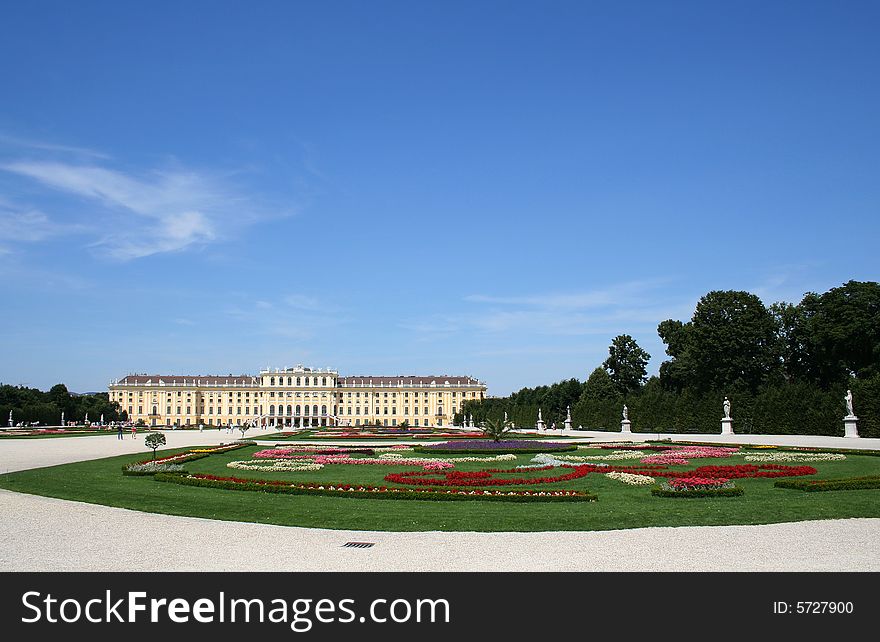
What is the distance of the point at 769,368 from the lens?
48625 mm

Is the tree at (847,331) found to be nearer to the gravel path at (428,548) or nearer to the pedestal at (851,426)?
the pedestal at (851,426)

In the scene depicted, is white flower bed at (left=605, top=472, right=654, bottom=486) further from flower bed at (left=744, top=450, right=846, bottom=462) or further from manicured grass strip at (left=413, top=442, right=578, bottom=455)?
manicured grass strip at (left=413, top=442, right=578, bottom=455)

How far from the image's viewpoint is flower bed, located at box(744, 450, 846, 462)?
21.8 metres

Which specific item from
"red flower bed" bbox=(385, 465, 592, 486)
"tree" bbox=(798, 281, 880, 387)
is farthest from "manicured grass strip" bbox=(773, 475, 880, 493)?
"tree" bbox=(798, 281, 880, 387)

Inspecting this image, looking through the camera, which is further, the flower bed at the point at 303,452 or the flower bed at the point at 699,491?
the flower bed at the point at 303,452

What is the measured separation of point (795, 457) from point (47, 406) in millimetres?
85484

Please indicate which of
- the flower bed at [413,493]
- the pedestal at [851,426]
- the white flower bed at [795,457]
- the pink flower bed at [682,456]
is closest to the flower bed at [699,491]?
the flower bed at [413,493]

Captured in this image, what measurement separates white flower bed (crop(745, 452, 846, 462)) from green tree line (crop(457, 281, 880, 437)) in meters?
15.0

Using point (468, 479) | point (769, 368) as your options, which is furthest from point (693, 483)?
point (769, 368)

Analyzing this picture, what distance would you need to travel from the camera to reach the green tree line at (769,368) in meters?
39.5

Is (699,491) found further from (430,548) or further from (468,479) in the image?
(430,548)

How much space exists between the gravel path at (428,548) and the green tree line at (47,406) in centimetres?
8100
